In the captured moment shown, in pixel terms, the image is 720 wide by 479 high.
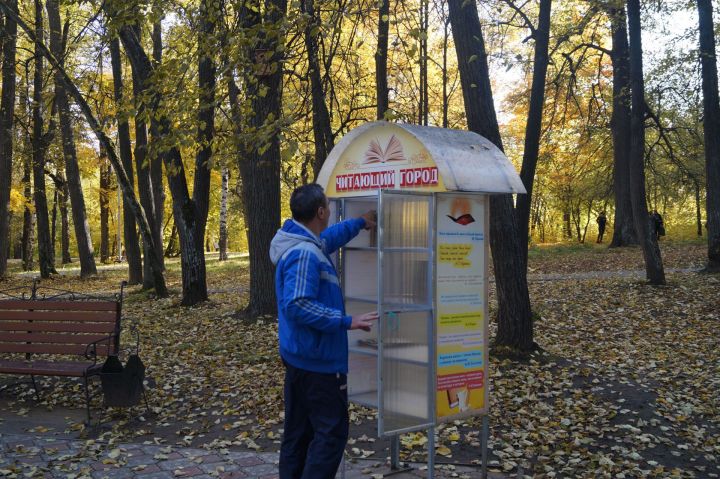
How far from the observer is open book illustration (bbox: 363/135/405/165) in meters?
4.54

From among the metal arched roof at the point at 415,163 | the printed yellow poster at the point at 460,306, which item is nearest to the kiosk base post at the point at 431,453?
the printed yellow poster at the point at 460,306

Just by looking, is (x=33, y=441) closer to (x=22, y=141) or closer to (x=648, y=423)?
(x=648, y=423)

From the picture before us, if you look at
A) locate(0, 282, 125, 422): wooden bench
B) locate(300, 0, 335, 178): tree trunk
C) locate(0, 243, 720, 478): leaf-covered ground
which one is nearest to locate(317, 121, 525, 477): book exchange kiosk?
locate(0, 243, 720, 478): leaf-covered ground

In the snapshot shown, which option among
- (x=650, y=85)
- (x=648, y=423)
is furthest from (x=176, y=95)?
(x=650, y=85)

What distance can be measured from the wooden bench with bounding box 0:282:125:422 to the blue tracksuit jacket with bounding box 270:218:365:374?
353cm

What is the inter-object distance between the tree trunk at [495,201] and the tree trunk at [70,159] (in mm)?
13536

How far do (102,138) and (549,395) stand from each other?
9129 mm

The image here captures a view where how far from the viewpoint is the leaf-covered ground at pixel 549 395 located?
546 cm

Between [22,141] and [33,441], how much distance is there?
838 inches

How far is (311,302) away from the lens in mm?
3510

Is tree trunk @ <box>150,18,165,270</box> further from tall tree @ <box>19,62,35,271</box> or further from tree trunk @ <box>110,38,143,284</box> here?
tall tree @ <box>19,62,35,271</box>

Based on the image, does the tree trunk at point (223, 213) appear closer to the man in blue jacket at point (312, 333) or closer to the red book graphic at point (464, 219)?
the red book graphic at point (464, 219)

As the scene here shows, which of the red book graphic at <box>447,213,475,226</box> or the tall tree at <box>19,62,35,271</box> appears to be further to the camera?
the tall tree at <box>19,62,35,271</box>

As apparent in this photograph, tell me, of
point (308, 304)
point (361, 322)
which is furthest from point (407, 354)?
point (308, 304)
